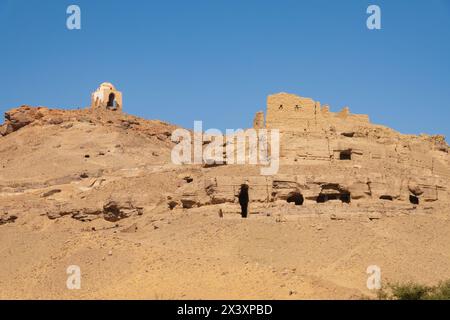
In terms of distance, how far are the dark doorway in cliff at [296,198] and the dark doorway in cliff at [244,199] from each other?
1812 mm

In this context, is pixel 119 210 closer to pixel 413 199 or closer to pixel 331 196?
pixel 331 196

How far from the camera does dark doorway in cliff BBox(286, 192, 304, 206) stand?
3619 cm

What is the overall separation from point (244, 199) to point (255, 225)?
3597 millimetres

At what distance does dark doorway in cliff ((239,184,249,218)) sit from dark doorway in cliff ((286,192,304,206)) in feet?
5.94

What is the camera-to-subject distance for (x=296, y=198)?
36.8 metres

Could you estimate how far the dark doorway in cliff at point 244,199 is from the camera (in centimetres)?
3619

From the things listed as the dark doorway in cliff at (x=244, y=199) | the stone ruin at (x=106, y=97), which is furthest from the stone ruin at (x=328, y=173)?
the stone ruin at (x=106, y=97)

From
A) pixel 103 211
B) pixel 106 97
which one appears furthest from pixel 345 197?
pixel 106 97

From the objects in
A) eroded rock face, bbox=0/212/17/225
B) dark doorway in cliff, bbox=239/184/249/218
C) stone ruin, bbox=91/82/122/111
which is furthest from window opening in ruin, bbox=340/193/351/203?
stone ruin, bbox=91/82/122/111

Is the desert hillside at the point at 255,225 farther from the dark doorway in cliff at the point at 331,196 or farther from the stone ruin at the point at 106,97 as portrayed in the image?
the stone ruin at the point at 106,97

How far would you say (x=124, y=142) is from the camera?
64.8 m

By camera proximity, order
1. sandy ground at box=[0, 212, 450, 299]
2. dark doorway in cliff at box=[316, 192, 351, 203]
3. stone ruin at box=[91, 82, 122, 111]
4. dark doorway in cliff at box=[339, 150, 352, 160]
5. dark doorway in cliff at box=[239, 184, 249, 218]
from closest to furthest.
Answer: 1. sandy ground at box=[0, 212, 450, 299]
2. dark doorway in cliff at box=[239, 184, 249, 218]
3. dark doorway in cliff at box=[316, 192, 351, 203]
4. dark doorway in cliff at box=[339, 150, 352, 160]
5. stone ruin at box=[91, 82, 122, 111]

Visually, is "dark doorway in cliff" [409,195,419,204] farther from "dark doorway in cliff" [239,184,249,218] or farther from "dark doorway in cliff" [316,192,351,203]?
"dark doorway in cliff" [239,184,249,218]
